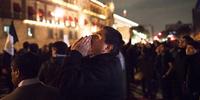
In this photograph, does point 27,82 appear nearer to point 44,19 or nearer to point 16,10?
point 16,10

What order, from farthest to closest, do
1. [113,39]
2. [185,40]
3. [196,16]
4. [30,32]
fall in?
[30,32]
[196,16]
[185,40]
[113,39]

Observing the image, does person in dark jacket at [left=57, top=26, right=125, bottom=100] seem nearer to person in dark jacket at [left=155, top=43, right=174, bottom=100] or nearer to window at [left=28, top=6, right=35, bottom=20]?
person in dark jacket at [left=155, top=43, right=174, bottom=100]

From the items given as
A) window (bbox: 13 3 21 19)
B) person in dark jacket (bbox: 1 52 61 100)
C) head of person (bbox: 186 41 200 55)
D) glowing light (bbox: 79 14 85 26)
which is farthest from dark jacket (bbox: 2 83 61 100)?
glowing light (bbox: 79 14 85 26)

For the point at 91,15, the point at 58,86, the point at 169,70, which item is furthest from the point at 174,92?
the point at 91,15

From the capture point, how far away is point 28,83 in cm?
419

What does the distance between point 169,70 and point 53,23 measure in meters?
46.7

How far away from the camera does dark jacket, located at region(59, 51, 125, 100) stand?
13.6 feet

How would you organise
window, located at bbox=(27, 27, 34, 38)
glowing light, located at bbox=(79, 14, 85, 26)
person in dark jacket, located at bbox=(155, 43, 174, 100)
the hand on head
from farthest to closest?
glowing light, located at bbox=(79, 14, 85, 26), window, located at bbox=(27, 27, 34, 38), person in dark jacket, located at bbox=(155, 43, 174, 100), the hand on head

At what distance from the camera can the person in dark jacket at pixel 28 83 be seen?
412 centimetres

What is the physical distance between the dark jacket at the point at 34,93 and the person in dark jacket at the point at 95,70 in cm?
10

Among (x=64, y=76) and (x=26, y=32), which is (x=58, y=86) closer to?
(x=64, y=76)

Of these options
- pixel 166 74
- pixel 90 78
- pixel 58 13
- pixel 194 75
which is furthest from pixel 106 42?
pixel 58 13

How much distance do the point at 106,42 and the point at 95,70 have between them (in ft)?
0.93

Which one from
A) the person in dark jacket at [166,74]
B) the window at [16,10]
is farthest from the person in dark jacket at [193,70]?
the window at [16,10]
